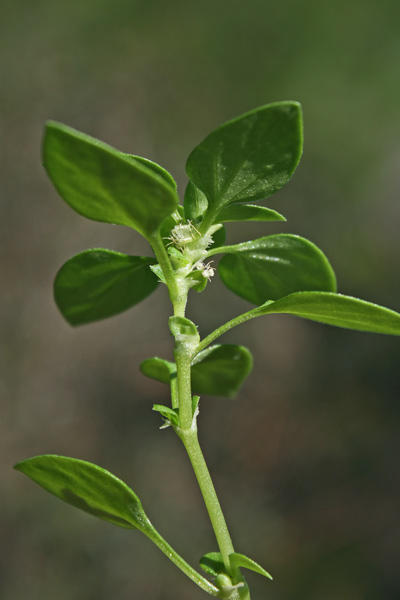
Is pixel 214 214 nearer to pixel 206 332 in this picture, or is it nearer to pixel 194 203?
pixel 194 203

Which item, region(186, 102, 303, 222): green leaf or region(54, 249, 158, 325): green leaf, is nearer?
region(186, 102, 303, 222): green leaf

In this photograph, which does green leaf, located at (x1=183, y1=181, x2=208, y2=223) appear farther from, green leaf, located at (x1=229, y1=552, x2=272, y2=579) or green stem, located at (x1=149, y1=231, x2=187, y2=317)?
green leaf, located at (x1=229, y1=552, x2=272, y2=579)

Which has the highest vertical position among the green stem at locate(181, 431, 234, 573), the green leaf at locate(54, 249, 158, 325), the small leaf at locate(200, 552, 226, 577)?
the green leaf at locate(54, 249, 158, 325)

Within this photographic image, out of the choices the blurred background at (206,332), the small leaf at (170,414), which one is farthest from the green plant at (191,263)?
the blurred background at (206,332)

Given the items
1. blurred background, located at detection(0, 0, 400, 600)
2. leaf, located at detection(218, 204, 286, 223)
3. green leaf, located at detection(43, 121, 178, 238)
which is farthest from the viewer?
blurred background, located at detection(0, 0, 400, 600)

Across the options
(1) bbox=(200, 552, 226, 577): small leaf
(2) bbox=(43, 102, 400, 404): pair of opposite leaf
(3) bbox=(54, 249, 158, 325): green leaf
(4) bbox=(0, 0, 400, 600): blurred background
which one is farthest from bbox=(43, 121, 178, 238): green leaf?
(4) bbox=(0, 0, 400, 600): blurred background

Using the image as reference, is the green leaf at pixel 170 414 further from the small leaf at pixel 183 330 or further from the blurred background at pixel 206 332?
the blurred background at pixel 206 332

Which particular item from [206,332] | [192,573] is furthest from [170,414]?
[206,332]
